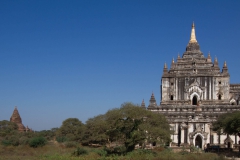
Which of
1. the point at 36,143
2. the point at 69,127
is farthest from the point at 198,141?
the point at 69,127

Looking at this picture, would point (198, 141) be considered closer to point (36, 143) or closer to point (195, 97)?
point (195, 97)

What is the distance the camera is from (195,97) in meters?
61.0

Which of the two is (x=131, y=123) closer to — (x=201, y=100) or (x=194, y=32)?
(x=201, y=100)

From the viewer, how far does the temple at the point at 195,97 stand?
2092 inches

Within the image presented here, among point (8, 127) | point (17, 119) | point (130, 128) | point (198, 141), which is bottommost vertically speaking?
point (198, 141)

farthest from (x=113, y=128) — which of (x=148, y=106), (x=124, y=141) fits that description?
(x=148, y=106)

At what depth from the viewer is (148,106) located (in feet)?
195

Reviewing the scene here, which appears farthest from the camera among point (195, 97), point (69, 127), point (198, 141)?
point (69, 127)

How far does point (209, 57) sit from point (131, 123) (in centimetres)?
3461

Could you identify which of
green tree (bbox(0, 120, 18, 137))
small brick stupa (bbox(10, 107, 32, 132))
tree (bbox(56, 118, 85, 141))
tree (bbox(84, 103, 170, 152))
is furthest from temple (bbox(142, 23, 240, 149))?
small brick stupa (bbox(10, 107, 32, 132))

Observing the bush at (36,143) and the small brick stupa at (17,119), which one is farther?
the small brick stupa at (17,119)

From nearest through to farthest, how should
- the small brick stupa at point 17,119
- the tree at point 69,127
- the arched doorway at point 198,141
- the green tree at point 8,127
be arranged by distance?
the arched doorway at point 198,141
the tree at point 69,127
the green tree at point 8,127
the small brick stupa at point 17,119

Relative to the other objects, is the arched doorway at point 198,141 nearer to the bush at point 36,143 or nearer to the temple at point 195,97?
the temple at point 195,97

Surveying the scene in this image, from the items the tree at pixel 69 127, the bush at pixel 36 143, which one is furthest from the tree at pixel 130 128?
the tree at pixel 69 127
